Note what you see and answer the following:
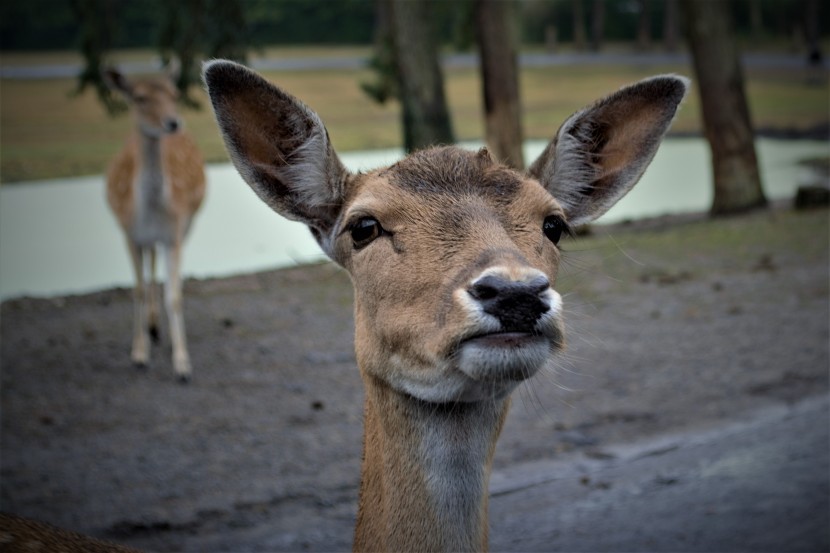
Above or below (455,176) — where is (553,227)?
below

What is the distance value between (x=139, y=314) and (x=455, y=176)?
6.39 m

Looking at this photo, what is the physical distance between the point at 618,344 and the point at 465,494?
20.4ft

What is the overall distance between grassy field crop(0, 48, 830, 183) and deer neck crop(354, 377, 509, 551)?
9855 millimetres

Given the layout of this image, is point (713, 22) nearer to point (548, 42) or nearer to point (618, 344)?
point (618, 344)

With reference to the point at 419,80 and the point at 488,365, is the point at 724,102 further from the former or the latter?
the point at 488,365

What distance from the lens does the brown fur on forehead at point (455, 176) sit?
3.47 m

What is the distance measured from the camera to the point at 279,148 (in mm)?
3748

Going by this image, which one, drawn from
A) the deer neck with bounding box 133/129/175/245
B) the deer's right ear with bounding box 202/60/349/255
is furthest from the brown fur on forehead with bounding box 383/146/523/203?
the deer neck with bounding box 133/129/175/245

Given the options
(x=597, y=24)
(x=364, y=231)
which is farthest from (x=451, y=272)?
(x=597, y=24)

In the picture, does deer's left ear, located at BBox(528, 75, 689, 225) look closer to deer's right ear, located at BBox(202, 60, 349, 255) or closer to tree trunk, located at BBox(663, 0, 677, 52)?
deer's right ear, located at BBox(202, 60, 349, 255)

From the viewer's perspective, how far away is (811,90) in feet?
105

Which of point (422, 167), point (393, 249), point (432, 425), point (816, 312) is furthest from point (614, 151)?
point (816, 312)

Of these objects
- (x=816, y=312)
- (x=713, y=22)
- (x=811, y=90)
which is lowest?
(x=811, y=90)

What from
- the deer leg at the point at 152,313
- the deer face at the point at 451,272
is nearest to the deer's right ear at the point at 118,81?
the deer leg at the point at 152,313
